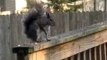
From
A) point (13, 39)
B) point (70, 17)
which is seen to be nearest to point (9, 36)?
point (13, 39)

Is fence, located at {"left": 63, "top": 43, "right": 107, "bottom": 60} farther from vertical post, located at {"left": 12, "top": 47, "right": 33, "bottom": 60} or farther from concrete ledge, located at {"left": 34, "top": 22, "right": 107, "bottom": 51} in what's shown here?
vertical post, located at {"left": 12, "top": 47, "right": 33, "bottom": 60}

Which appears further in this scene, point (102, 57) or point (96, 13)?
point (96, 13)

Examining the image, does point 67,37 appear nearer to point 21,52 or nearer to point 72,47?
point 72,47

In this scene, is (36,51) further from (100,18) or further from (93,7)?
(93,7)

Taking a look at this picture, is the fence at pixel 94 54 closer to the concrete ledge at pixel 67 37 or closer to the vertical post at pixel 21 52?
the concrete ledge at pixel 67 37

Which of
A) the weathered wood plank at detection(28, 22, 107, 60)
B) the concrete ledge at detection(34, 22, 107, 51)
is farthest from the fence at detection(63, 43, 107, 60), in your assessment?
the concrete ledge at detection(34, 22, 107, 51)

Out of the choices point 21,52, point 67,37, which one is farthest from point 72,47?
point 21,52

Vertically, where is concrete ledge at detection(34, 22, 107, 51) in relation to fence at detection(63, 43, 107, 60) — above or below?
above

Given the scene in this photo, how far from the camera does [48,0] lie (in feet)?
47.4

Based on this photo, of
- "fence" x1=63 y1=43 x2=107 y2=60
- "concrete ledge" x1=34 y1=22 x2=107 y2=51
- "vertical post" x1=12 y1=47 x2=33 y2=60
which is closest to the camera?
"vertical post" x1=12 y1=47 x2=33 y2=60

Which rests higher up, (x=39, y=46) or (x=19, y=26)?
(x=39, y=46)

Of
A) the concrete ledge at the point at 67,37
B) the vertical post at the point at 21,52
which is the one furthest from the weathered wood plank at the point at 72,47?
the vertical post at the point at 21,52

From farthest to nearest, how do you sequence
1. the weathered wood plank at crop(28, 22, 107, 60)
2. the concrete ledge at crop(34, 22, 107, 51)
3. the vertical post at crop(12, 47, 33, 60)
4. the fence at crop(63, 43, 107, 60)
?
the fence at crop(63, 43, 107, 60)
the weathered wood plank at crop(28, 22, 107, 60)
the concrete ledge at crop(34, 22, 107, 51)
the vertical post at crop(12, 47, 33, 60)

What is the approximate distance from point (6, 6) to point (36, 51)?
40.9 feet
